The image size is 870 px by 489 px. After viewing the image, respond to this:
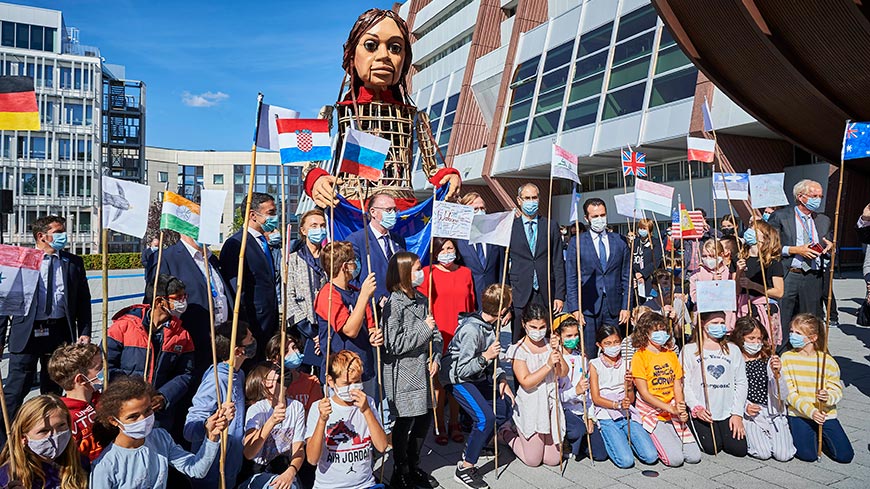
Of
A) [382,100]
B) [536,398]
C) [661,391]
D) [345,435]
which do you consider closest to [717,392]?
[661,391]

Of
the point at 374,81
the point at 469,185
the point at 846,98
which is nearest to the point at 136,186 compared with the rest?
the point at 374,81

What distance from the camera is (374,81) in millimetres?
6734

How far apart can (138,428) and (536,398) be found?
284 centimetres

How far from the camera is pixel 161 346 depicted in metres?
4.25

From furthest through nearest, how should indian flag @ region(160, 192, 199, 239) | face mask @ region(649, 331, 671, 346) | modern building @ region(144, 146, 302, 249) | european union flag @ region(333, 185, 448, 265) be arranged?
modern building @ region(144, 146, 302, 249) < european union flag @ region(333, 185, 448, 265) < face mask @ region(649, 331, 671, 346) < indian flag @ region(160, 192, 199, 239)

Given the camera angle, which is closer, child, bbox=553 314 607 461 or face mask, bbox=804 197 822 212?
child, bbox=553 314 607 461

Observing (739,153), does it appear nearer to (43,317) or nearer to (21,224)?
(43,317)

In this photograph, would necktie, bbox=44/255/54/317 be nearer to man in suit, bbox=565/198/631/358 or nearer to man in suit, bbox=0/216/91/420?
man in suit, bbox=0/216/91/420

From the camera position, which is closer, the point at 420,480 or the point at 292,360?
the point at 420,480

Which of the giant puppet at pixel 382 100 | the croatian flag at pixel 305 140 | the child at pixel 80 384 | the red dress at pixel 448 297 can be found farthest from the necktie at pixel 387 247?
the child at pixel 80 384

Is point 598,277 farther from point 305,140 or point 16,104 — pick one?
point 16,104

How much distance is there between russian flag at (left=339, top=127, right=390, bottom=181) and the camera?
179 inches

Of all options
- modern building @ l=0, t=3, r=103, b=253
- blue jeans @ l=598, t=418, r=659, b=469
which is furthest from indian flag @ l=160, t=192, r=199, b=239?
modern building @ l=0, t=3, r=103, b=253

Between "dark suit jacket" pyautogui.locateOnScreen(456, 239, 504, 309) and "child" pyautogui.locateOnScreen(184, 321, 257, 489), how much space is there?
2.35 meters
